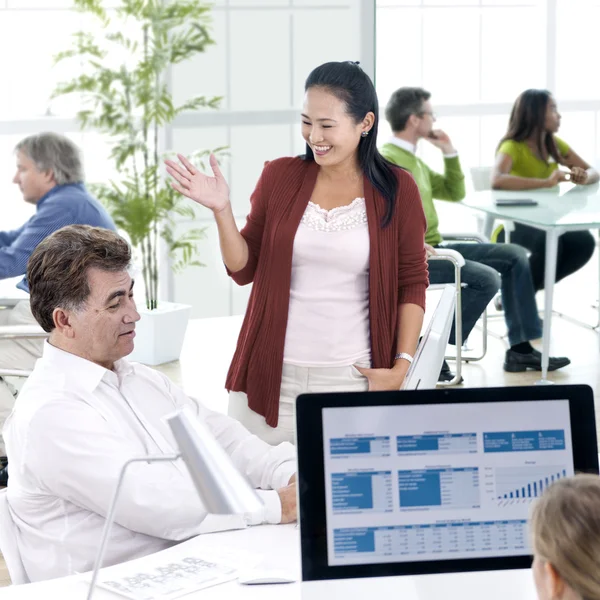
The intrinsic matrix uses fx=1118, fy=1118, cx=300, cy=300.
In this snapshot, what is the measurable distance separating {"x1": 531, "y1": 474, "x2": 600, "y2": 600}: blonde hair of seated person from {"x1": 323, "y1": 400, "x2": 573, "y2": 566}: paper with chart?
317 millimetres

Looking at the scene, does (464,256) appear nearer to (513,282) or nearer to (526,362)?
(513,282)

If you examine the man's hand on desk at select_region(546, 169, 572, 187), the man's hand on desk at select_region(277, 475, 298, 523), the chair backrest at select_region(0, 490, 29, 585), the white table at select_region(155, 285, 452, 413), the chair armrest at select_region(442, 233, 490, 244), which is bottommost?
the white table at select_region(155, 285, 452, 413)

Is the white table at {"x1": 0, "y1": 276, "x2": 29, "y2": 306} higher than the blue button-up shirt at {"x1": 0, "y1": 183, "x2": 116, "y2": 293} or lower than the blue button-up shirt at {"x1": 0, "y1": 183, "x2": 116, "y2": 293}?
lower

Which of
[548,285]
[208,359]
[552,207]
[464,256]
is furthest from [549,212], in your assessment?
[208,359]

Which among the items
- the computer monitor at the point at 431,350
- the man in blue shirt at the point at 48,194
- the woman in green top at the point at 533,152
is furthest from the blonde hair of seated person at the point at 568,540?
the woman in green top at the point at 533,152

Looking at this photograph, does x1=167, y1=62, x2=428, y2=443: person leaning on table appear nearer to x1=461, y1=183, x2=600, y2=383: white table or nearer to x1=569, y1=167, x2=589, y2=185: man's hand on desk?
x1=461, y1=183, x2=600, y2=383: white table

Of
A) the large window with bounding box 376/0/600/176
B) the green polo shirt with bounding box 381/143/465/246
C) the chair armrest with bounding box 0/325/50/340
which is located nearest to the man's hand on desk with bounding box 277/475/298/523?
the chair armrest with bounding box 0/325/50/340

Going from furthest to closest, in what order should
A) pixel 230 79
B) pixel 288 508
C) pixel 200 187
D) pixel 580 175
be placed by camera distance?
pixel 230 79
pixel 580 175
pixel 200 187
pixel 288 508

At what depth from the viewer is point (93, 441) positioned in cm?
203

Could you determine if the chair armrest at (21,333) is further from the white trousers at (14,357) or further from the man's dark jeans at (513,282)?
the man's dark jeans at (513,282)

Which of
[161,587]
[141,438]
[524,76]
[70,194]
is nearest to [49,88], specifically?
[70,194]

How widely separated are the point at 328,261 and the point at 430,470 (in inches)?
43.2

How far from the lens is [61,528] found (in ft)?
6.81

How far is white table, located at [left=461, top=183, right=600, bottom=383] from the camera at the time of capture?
201 inches
